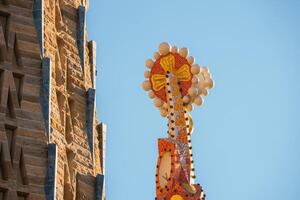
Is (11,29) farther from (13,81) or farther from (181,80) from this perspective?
(181,80)

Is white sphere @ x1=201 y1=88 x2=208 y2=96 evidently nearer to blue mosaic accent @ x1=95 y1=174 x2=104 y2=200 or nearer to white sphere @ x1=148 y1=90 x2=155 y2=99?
white sphere @ x1=148 y1=90 x2=155 y2=99

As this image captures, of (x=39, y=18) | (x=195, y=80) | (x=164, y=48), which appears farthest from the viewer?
(x=164, y=48)

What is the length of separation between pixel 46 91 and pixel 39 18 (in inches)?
79.5

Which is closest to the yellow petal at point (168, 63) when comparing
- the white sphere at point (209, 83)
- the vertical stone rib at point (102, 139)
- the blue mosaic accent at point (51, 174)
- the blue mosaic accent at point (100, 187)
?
the white sphere at point (209, 83)

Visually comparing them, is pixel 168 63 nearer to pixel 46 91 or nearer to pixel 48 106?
pixel 46 91

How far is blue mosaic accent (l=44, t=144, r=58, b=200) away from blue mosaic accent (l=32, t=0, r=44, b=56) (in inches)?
109

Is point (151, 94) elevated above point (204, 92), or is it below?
above

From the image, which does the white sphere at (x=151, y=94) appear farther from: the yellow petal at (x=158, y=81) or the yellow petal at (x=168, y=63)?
the yellow petal at (x=168, y=63)

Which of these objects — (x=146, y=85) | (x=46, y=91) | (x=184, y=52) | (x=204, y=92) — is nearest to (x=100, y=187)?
(x=46, y=91)

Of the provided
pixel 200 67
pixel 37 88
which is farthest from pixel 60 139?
pixel 200 67

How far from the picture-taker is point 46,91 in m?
49.0

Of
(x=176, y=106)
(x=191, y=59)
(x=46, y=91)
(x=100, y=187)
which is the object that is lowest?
(x=100, y=187)

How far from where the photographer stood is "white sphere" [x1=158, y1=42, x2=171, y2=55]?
2053 inches

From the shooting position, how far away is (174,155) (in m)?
50.6
